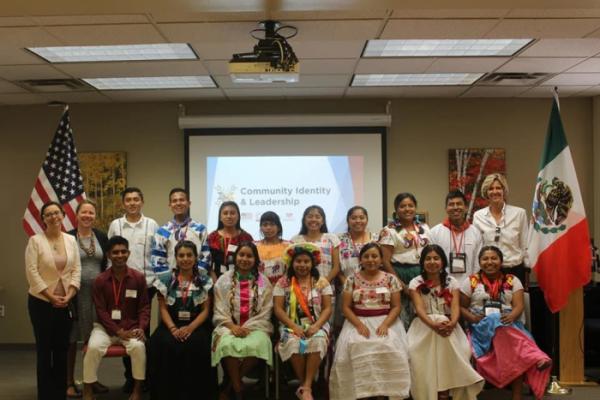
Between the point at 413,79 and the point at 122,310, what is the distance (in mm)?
3537

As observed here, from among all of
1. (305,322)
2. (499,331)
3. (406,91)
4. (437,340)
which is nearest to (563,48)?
(406,91)

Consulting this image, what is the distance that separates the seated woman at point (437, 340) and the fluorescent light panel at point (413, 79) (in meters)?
2.07

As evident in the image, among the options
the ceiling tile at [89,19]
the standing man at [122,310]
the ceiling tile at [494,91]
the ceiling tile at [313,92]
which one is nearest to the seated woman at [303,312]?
the standing man at [122,310]

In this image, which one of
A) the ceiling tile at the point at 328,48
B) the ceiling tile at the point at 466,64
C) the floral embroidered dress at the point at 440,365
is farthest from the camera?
the ceiling tile at the point at 466,64

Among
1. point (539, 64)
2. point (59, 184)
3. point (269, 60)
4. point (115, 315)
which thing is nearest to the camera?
point (269, 60)

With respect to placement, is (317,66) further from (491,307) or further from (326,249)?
(491,307)

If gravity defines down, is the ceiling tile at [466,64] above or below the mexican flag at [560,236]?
above

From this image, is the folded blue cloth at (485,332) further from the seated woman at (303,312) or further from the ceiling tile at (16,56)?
the ceiling tile at (16,56)

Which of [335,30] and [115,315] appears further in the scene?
[115,315]

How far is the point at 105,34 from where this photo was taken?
4.29 metres

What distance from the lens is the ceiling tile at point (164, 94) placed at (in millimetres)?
6324

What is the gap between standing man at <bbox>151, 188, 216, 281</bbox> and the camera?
15.6ft

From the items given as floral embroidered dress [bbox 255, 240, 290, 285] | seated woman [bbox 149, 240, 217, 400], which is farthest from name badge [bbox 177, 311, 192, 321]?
floral embroidered dress [bbox 255, 240, 290, 285]

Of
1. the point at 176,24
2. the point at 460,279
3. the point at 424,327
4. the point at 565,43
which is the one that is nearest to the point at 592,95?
the point at 565,43
